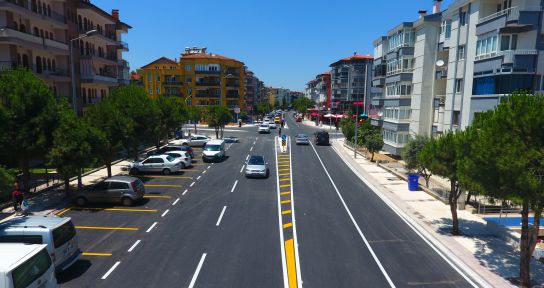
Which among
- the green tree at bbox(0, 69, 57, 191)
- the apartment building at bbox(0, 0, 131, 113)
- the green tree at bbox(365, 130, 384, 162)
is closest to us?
the green tree at bbox(0, 69, 57, 191)

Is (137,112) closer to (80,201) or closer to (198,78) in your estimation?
(80,201)

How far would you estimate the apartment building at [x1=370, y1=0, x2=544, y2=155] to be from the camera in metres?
23.3

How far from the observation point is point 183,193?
24719 millimetres

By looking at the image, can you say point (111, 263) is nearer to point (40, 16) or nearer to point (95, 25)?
point (40, 16)

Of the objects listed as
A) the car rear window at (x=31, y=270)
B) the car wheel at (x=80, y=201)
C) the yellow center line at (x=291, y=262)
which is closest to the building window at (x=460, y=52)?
the yellow center line at (x=291, y=262)

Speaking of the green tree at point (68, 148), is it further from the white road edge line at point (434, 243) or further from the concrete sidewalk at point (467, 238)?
the concrete sidewalk at point (467, 238)

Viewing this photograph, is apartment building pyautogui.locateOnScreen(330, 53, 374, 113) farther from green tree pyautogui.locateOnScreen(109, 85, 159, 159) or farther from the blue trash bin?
green tree pyautogui.locateOnScreen(109, 85, 159, 159)

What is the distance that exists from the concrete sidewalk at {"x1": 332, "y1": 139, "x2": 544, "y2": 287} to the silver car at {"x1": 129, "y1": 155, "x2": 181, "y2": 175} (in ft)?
55.8

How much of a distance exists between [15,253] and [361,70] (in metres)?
95.7

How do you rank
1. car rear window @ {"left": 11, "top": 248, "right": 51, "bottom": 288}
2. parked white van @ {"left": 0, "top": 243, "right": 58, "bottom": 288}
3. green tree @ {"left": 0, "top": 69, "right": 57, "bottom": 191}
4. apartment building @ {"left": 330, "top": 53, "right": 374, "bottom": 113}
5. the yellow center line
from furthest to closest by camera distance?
apartment building @ {"left": 330, "top": 53, "right": 374, "bottom": 113}
green tree @ {"left": 0, "top": 69, "right": 57, "bottom": 191}
the yellow center line
car rear window @ {"left": 11, "top": 248, "right": 51, "bottom": 288}
parked white van @ {"left": 0, "top": 243, "right": 58, "bottom": 288}

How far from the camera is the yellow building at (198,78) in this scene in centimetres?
8912

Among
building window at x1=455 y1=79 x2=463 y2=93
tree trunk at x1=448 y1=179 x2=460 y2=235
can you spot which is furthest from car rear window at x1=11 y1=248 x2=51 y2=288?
building window at x1=455 y1=79 x2=463 y2=93

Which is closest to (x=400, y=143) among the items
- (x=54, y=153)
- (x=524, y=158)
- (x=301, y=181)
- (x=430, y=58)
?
(x=430, y=58)

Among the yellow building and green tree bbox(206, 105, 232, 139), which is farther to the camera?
the yellow building
